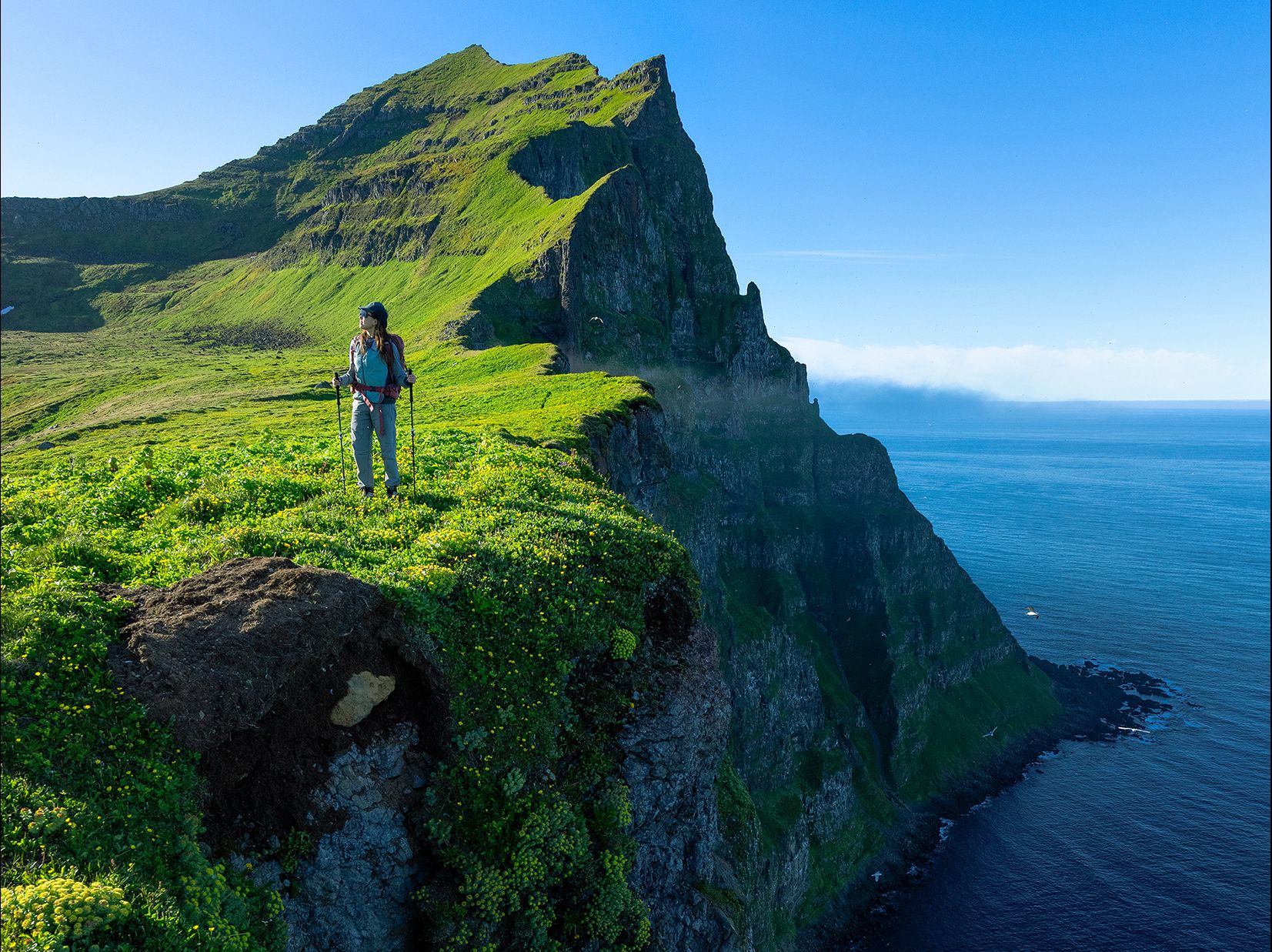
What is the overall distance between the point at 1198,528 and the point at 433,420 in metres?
223

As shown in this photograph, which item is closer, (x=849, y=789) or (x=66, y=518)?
(x=66, y=518)

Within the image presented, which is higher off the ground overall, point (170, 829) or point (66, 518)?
point (66, 518)

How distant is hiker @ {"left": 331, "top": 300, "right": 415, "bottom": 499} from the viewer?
601 inches

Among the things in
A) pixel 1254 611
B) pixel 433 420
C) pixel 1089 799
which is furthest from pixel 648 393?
pixel 1254 611

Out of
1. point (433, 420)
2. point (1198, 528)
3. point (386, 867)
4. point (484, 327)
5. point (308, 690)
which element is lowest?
point (1198, 528)

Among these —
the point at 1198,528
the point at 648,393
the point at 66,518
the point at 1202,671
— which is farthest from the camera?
the point at 1198,528

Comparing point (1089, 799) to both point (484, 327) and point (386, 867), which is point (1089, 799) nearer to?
point (484, 327)

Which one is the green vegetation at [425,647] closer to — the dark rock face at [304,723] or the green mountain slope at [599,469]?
the green mountain slope at [599,469]

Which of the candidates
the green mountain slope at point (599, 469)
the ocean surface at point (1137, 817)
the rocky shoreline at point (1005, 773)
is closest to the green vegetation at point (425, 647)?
the green mountain slope at point (599, 469)

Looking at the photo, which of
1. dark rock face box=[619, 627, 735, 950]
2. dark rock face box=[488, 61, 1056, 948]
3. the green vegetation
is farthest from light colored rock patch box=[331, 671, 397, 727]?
dark rock face box=[488, 61, 1056, 948]

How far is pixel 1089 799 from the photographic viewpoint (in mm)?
→ 87688

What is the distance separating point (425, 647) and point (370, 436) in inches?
254

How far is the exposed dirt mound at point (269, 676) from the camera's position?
352 inches

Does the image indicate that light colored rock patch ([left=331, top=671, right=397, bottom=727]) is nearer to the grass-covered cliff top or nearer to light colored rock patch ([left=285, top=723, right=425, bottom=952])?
light colored rock patch ([left=285, top=723, right=425, bottom=952])
